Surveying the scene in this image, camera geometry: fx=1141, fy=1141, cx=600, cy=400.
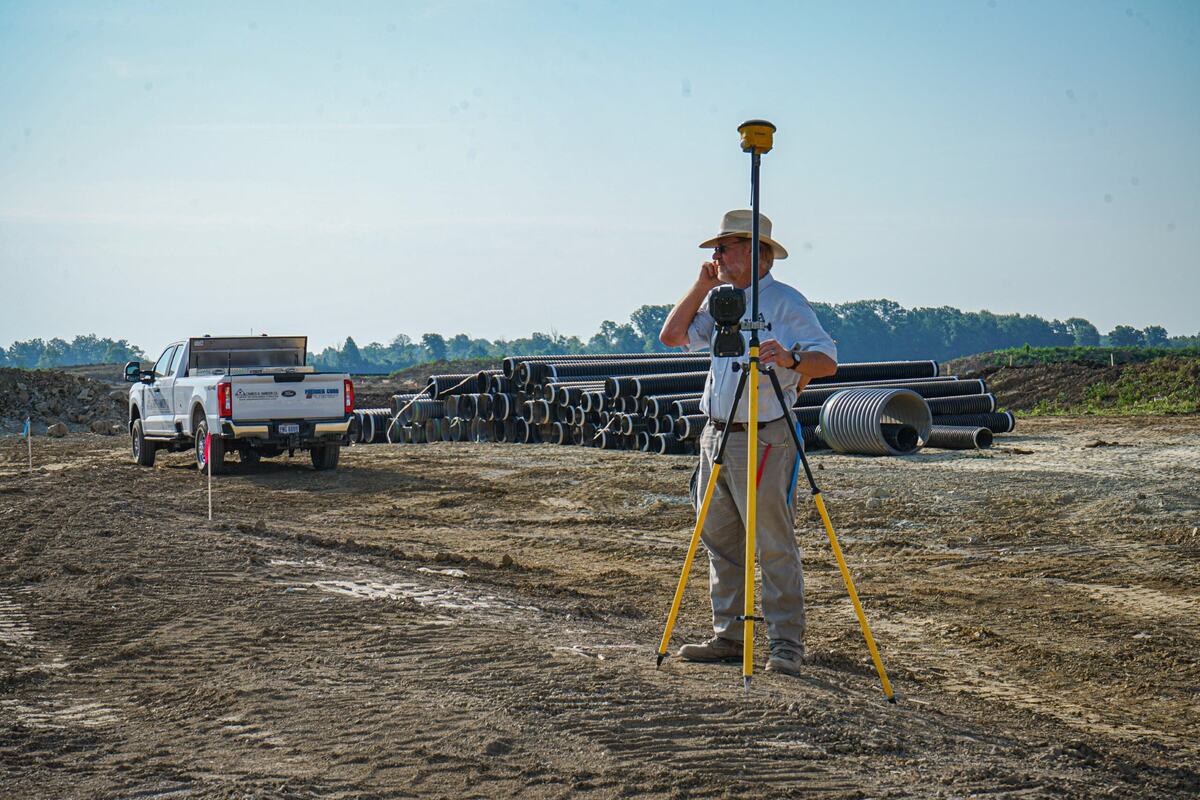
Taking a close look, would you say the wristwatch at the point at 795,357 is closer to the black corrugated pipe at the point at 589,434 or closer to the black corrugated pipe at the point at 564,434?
the black corrugated pipe at the point at 589,434

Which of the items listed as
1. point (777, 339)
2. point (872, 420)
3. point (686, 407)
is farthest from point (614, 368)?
point (777, 339)

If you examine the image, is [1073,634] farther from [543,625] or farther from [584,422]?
[584,422]

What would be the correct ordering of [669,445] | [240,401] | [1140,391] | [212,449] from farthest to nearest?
1. [1140,391]
2. [669,445]
3. [212,449]
4. [240,401]

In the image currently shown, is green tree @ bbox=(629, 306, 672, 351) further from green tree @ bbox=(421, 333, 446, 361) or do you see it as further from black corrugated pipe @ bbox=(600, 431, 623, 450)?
black corrugated pipe @ bbox=(600, 431, 623, 450)

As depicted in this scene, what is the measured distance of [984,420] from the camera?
2395 centimetres

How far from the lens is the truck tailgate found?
18047 mm

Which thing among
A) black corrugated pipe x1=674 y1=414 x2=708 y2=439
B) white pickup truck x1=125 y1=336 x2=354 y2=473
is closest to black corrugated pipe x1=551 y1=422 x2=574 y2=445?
black corrugated pipe x1=674 y1=414 x2=708 y2=439

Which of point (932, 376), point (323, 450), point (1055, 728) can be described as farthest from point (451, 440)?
point (1055, 728)

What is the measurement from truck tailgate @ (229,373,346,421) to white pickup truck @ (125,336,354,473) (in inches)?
0.6

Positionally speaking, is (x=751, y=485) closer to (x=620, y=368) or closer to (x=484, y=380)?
(x=620, y=368)

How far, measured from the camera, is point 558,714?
199 inches

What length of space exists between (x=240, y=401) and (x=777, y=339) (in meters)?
13.9

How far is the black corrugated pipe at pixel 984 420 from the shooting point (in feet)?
77.2

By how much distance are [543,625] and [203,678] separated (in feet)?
6.94
